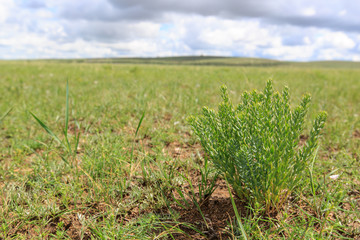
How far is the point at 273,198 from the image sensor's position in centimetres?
169

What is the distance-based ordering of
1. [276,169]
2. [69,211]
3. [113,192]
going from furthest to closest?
[113,192] < [69,211] < [276,169]

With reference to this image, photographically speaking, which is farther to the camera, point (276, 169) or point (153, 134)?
point (153, 134)

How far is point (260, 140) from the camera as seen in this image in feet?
5.14

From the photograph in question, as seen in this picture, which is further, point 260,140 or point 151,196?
point 151,196

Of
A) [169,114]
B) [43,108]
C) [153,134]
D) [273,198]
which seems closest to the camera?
[273,198]

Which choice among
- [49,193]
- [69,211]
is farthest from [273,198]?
[49,193]

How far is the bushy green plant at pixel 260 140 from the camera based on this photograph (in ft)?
5.11

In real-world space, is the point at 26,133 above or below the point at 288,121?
below

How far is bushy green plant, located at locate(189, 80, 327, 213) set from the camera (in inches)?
61.3

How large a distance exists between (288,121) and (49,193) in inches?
75.9

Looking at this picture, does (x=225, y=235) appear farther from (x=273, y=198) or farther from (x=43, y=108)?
(x=43, y=108)

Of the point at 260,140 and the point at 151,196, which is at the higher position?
the point at 260,140

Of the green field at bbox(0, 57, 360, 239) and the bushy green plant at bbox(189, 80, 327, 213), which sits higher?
the bushy green plant at bbox(189, 80, 327, 213)

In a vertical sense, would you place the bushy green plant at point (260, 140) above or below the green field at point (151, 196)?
above
